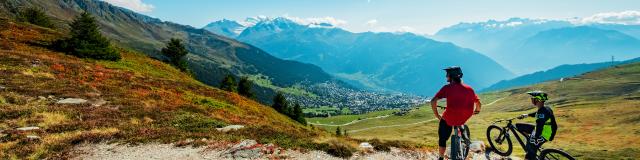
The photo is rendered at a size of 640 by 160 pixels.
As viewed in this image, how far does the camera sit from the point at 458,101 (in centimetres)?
1335

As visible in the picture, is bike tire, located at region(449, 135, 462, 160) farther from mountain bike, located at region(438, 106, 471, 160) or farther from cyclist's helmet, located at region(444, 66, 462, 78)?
cyclist's helmet, located at region(444, 66, 462, 78)

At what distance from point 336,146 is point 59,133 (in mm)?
12123

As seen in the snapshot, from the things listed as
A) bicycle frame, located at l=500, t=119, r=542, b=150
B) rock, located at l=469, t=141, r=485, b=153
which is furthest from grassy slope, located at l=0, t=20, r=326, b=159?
bicycle frame, located at l=500, t=119, r=542, b=150

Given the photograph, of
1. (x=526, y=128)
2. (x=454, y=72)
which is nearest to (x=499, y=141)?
(x=526, y=128)

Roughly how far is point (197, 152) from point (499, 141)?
12.3 meters

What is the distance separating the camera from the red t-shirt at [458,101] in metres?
13.3

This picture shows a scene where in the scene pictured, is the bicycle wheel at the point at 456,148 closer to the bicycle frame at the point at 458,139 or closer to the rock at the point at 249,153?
the bicycle frame at the point at 458,139

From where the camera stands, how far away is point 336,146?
18.0m

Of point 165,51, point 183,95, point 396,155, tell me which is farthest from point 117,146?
point 165,51

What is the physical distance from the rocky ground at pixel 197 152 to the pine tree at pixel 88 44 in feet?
122

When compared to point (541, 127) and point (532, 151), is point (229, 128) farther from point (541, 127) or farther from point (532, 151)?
point (541, 127)

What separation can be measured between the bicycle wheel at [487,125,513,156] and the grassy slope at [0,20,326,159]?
7739 mm

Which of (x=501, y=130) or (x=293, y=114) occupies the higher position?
(x=501, y=130)

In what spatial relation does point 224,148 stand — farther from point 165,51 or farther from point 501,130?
point 165,51
